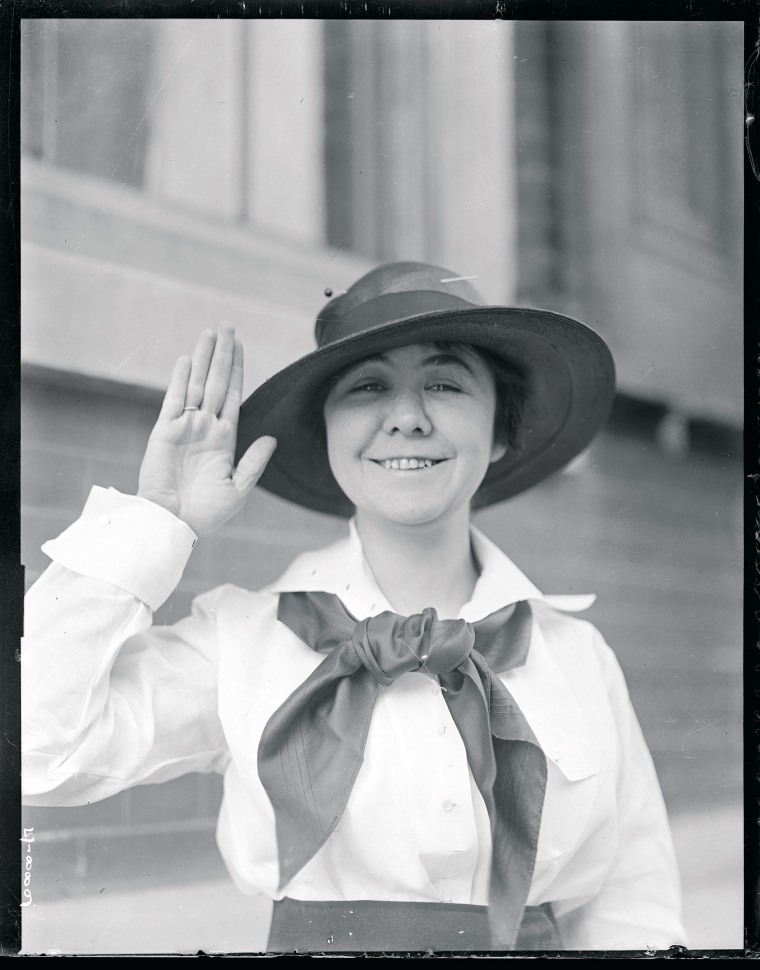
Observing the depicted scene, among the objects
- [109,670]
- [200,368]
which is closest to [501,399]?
[200,368]

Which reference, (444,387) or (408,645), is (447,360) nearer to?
Result: (444,387)

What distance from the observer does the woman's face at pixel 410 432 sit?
1903 mm

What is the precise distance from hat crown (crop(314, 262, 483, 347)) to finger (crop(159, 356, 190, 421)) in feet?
0.89

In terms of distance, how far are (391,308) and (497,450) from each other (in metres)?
0.36

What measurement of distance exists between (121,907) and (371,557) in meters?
0.79

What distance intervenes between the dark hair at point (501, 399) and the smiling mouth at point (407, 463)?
0.18 m

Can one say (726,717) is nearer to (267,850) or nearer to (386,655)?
(386,655)

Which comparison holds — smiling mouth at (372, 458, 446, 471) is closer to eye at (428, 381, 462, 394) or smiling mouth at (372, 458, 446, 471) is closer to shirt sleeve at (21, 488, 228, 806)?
eye at (428, 381, 462, 394)

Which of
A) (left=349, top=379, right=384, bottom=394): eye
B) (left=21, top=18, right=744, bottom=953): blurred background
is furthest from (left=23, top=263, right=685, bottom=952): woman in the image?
(left=21, top=18, right=744, bottom=953): blurred background

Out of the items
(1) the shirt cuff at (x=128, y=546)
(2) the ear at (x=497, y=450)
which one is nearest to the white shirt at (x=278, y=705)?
(1) the shirt cuff at (x=128, y=546)

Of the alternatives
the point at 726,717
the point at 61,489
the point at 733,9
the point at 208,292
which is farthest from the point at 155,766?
the point at 733,9

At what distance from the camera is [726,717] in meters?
2.10

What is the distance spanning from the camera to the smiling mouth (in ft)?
6.27

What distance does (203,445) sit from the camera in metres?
1.90
